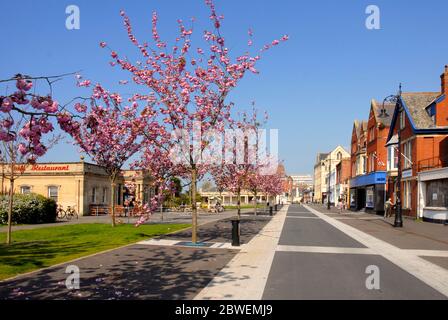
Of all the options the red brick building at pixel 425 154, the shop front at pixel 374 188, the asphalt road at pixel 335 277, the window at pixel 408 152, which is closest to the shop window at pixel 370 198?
the shop front at pixel 374 188

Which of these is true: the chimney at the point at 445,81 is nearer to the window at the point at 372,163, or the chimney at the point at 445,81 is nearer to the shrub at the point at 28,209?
the window at the point at 372,163

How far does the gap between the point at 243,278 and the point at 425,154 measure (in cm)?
2936

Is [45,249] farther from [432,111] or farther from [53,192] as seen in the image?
[53,192]

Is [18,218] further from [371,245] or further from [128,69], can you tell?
[371,245]

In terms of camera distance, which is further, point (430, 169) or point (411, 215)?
point (411, 215)

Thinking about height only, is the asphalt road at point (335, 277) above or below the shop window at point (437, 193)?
below

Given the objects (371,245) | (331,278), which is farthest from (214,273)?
(371,245)

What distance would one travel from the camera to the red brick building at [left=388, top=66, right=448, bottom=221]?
3185 cm

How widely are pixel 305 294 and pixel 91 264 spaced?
219 inches

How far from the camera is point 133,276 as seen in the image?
32.1ft

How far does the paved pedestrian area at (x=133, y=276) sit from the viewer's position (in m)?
7.99

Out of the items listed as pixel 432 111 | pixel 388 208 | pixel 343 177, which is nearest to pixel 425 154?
pixel 432 111

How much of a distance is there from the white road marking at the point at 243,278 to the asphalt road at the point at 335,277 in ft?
0.68
